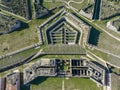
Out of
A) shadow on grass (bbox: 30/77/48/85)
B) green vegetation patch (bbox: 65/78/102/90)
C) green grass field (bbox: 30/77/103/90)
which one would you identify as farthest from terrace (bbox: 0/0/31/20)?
green vegetation patch (bbox: 65/78/102/90)

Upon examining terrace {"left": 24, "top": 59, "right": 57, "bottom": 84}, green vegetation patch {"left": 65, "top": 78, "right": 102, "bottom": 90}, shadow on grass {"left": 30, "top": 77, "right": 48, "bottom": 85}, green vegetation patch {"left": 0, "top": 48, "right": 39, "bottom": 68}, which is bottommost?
green vegetation patch {"left": 65, "top": 78, "right": 102, "bottom": 90}

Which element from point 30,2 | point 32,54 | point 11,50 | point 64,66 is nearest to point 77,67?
point 64,66

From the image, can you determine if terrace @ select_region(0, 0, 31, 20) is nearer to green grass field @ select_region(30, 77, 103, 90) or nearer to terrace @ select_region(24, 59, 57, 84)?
terrace @ select_region(24, 59, 57, 84)

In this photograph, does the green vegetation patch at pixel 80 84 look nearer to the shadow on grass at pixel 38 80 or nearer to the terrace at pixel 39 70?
the terrace at pixel 39 70

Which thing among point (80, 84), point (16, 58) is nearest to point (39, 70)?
point (16, 58)

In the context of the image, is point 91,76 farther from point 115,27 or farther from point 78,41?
point 115,27

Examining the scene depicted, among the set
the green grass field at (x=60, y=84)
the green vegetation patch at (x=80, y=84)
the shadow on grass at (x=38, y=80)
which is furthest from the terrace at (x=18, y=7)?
the green vegetation patch at (x=80, y=84)
